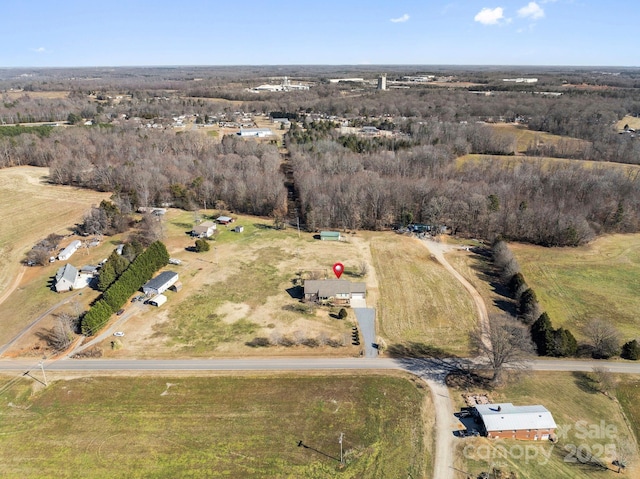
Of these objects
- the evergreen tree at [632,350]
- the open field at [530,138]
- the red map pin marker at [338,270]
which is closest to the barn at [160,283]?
the red map pin marker at [338,270]

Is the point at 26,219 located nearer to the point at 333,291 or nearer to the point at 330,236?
the point at 330,236

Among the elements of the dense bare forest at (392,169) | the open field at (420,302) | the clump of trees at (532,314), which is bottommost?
the open field at (420,302)

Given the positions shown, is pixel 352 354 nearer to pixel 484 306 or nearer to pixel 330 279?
pixel 330 279

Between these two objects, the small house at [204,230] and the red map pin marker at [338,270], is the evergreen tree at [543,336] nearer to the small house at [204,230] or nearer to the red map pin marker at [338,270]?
the red map pin marker at [338,270]

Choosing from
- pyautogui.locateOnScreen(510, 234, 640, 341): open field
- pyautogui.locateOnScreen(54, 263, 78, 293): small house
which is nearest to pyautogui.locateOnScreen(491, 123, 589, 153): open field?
A: pyautogui.locateOnScreen(510, 234, 640, 341): open field

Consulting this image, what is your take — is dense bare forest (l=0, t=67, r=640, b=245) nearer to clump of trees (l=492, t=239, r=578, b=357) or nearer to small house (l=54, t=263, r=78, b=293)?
clump of trees (l=492, t=239, r=578, b=357)

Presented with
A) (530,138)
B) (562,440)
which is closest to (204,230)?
(562,440)
